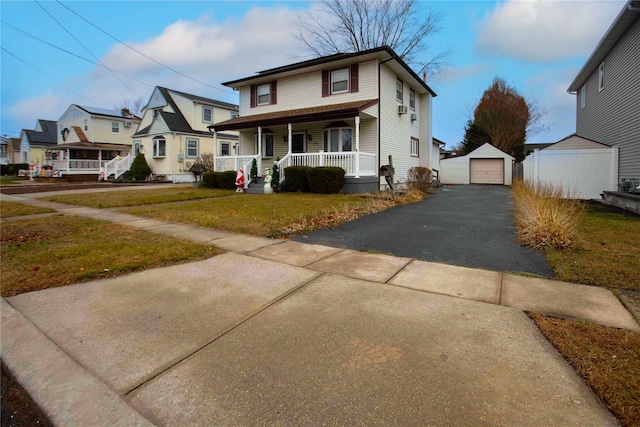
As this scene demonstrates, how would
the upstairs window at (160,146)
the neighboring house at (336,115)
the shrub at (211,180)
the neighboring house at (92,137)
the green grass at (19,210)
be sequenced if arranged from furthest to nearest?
the neighboring house at (92,137)
the upstairs window at (160,146)
the shrub at (211,180)
the neighboring house at (336,115)
the green grass at (19,210)

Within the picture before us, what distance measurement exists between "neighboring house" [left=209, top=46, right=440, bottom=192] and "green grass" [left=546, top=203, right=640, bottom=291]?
902 centimetres

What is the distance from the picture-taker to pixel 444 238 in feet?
22.1

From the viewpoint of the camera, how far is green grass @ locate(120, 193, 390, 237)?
25.1ft

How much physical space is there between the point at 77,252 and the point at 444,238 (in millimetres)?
6454

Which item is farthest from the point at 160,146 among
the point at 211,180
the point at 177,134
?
the point at 211,180

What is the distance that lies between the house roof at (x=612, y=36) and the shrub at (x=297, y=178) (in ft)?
40.0

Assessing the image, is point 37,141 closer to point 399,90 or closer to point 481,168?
point 399,90

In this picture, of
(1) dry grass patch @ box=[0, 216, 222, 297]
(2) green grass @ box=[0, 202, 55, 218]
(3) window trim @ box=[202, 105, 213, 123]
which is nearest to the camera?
(1) dry grass patch @ box=[0, 216, 222, 297]

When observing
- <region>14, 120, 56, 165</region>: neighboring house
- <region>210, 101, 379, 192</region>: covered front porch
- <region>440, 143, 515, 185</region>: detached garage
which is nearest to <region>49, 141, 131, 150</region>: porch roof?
<region>14, 120, 56, 165</region>: neighboring house

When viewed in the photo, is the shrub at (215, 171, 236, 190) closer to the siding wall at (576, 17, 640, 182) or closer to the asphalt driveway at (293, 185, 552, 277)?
the asphalt driveway at (293, 185, 552, 277)

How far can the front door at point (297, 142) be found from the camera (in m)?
18.9

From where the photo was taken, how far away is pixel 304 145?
18734 millimetres

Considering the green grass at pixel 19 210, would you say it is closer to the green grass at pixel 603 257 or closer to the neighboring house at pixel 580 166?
the green grass at pixel 603 257

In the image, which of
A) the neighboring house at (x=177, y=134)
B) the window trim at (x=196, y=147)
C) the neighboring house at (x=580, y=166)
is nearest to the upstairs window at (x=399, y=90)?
the neighboring house at (x=580, y=166)
